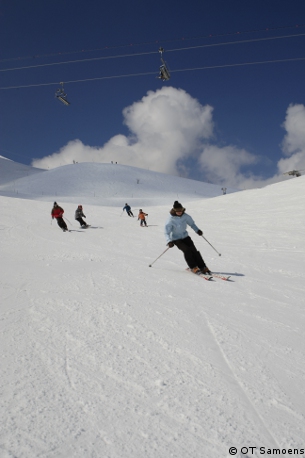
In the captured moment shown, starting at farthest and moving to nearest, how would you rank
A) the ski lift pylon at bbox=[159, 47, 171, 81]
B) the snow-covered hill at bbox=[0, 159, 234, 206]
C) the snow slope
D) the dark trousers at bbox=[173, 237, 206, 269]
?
the snow-covered hill at bbox=[0, 159, 234, 206] → the ski lift pylon at bbox=[159, 47, 171, 81] → the dark trousers at bbox=[173, 237, 206, 269] → the snow slope

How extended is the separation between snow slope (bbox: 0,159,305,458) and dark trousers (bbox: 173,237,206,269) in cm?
55

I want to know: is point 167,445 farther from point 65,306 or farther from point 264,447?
point 65,306

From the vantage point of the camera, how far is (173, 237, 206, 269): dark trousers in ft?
20.1

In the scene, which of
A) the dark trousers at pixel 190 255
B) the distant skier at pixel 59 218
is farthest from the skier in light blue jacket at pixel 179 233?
the distant skier at pixel 59 218

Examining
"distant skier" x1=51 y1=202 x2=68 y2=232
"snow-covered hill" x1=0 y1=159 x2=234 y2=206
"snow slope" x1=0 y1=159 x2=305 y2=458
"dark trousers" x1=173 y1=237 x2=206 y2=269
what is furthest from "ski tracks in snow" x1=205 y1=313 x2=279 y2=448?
"snow-covered hill" x1=0 y1=159 x2=234 y2=206

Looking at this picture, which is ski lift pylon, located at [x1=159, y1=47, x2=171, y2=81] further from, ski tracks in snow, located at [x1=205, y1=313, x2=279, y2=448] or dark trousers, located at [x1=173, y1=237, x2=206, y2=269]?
ski tracks in snow, located at [x1=205, y1=313, x2=279, y2=448]

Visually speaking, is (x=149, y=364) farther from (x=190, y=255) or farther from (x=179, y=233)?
(x=179, y=233)

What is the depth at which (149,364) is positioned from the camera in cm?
236

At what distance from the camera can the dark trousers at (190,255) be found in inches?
241

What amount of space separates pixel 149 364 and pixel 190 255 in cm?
399

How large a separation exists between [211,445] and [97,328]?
5.82 ft

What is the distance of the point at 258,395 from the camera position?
2016mm

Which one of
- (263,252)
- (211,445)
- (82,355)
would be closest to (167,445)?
(211,445)

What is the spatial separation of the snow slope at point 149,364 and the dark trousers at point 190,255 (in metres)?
0.55
